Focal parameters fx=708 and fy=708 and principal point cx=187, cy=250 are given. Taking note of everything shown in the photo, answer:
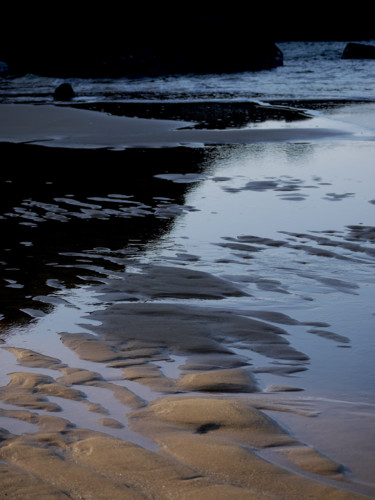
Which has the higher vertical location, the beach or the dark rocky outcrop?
the dark rocky outcrop

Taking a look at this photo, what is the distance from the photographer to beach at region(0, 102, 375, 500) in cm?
172

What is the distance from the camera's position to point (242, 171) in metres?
6.09

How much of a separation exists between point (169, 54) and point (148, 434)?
85.0 ft

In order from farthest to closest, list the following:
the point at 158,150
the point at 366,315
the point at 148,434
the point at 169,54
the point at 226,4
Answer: the point at 226,4, the point at 169,54, the point at 158,150, the point at 366,315, the point at 148,434

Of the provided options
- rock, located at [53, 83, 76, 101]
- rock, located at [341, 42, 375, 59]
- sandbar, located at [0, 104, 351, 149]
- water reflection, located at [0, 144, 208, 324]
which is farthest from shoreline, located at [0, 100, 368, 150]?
rock, located at [341, 42, 375, 59]

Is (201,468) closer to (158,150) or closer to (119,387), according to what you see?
(119,387)

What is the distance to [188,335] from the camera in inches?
103

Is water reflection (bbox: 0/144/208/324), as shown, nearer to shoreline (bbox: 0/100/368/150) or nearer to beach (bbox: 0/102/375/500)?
beach (bbox: 0/102/375/500)

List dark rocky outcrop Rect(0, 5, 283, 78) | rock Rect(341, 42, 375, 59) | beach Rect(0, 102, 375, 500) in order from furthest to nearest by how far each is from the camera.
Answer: rock Rect(341, 42, 375, 59)
dark rocky outcrop Rect(0, 5, 283, 78)
beach Rect(0, 102, 375, 500)

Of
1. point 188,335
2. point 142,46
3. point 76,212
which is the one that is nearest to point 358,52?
point 142,46

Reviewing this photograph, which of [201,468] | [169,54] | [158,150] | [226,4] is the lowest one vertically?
[201,468]

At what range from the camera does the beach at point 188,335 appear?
1724 mm

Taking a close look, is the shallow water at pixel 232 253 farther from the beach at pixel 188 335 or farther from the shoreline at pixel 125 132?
the shoreline at pixel 125 132

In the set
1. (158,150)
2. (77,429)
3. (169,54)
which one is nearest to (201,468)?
(77,429)
